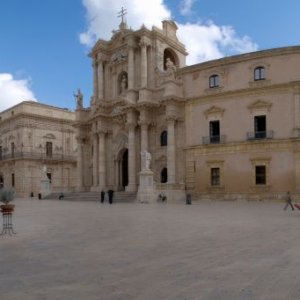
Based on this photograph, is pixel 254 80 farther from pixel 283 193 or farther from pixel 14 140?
pixel 14 140

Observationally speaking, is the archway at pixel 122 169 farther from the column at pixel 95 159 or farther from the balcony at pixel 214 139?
Result: the balcony at pixel 214 139

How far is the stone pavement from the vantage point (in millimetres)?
5223

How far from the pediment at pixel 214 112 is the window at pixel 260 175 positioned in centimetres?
525

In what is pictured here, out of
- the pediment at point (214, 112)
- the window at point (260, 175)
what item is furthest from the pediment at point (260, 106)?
the window at point (260, 175)

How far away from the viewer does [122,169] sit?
38438 mm

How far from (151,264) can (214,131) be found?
1010 inches

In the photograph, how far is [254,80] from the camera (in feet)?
98.0

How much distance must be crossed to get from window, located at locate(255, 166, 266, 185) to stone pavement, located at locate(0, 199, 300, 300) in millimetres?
18350

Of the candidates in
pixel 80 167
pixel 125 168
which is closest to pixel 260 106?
pixel 125 168

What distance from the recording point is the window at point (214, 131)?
31.2m

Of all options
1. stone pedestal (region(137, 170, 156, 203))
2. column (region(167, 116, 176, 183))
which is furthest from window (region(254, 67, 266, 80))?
stone pedestal (region(137, 170, 156, 203))

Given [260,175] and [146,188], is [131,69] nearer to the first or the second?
[146,188]

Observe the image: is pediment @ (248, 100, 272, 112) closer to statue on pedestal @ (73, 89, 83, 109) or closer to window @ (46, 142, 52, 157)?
statue on pedestal @ (73, 89, 83, 109)

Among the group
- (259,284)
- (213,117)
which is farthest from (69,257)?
(213,117)
